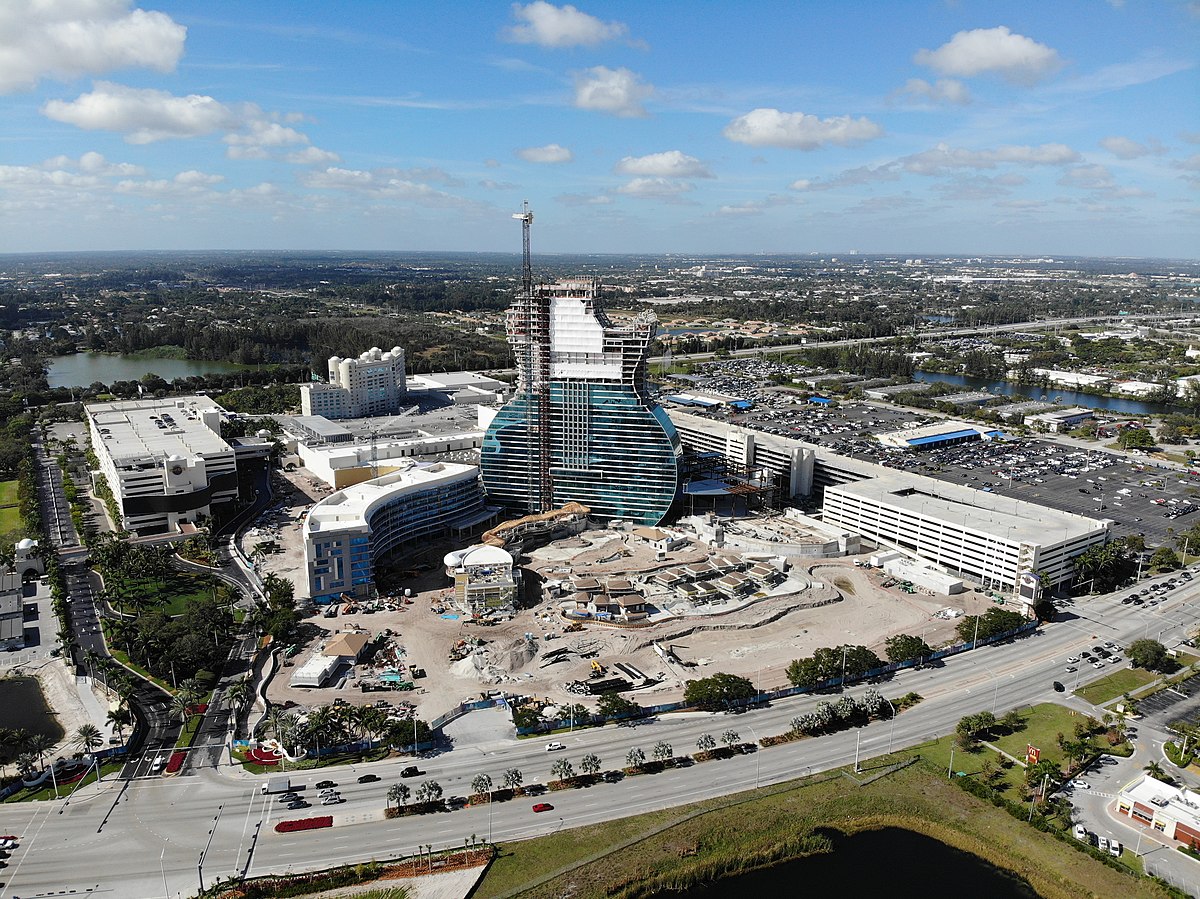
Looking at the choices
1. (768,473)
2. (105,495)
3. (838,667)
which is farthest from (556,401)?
(105,495)

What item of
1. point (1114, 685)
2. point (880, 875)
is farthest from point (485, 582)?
point (1114, 685)

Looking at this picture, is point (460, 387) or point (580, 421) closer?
point (580, 421)

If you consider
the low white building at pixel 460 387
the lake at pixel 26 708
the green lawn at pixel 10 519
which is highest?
the low white building at pixel 460 387

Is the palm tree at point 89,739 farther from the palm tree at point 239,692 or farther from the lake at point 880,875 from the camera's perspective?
the lake at point 880,875

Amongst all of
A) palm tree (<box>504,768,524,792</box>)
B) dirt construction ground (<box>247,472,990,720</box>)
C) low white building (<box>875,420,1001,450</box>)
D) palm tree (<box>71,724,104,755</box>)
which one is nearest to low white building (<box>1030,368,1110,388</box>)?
low white building (<box>875,420,1001,450</box>)

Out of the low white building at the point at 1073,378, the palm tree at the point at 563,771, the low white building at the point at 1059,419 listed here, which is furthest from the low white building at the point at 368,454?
the low white building at the point at 1073,378

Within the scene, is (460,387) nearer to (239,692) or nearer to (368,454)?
(368,454)

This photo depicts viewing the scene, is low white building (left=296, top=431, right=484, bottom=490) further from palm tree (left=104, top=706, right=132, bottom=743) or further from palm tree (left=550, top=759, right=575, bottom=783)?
palm tree (left=550, top=759, right=575, bottom=783)
